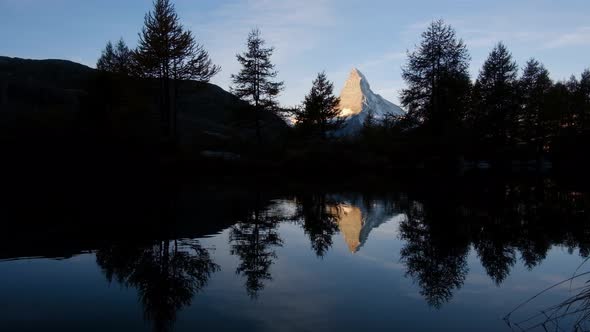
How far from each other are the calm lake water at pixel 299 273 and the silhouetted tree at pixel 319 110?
25408mm

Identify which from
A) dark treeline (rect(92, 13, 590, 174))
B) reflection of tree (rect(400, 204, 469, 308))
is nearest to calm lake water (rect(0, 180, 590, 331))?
reflection of tree (rect(400, 204, 469, 308))

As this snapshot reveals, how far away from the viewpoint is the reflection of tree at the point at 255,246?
633 cm

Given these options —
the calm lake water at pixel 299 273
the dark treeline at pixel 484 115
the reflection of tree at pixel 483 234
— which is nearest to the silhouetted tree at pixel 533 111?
the dark treeline at pixel 484 115

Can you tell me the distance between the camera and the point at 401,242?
880 centimetres

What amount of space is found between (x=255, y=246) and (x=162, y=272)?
2453 mm

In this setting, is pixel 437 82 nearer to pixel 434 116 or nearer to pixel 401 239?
pixel 434 116

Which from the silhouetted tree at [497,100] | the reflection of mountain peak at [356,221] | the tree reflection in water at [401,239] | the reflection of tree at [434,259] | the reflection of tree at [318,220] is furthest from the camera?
the silhouetted tree at [497,100]

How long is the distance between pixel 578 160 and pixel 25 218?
52143mm

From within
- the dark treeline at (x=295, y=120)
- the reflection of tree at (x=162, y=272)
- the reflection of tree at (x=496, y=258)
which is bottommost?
the reflection of tree at (x=496, y=258)

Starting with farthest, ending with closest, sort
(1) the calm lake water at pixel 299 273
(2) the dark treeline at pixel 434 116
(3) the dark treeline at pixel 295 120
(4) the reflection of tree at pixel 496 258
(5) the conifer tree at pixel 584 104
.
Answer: (5) the conifer tree at pixel 584 104, (2) the dark treeline at pixel 434 116, (3) the dark treeline at pixel 295 120, (4) the reflection of tree at pixel 496 258, (1) the calm lake water at pixel 299 273

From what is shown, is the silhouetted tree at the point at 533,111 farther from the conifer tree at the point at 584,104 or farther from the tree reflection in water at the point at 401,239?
the tree reflection in water at the point at 401,239

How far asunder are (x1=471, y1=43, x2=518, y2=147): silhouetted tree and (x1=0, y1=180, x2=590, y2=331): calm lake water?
3436 centimetres

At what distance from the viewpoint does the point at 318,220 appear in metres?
11.3

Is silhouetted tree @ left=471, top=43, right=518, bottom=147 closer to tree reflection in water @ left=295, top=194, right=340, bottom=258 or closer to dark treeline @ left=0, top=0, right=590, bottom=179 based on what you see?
dark treeline @ left=0, top=0, right=590, bottom=179
